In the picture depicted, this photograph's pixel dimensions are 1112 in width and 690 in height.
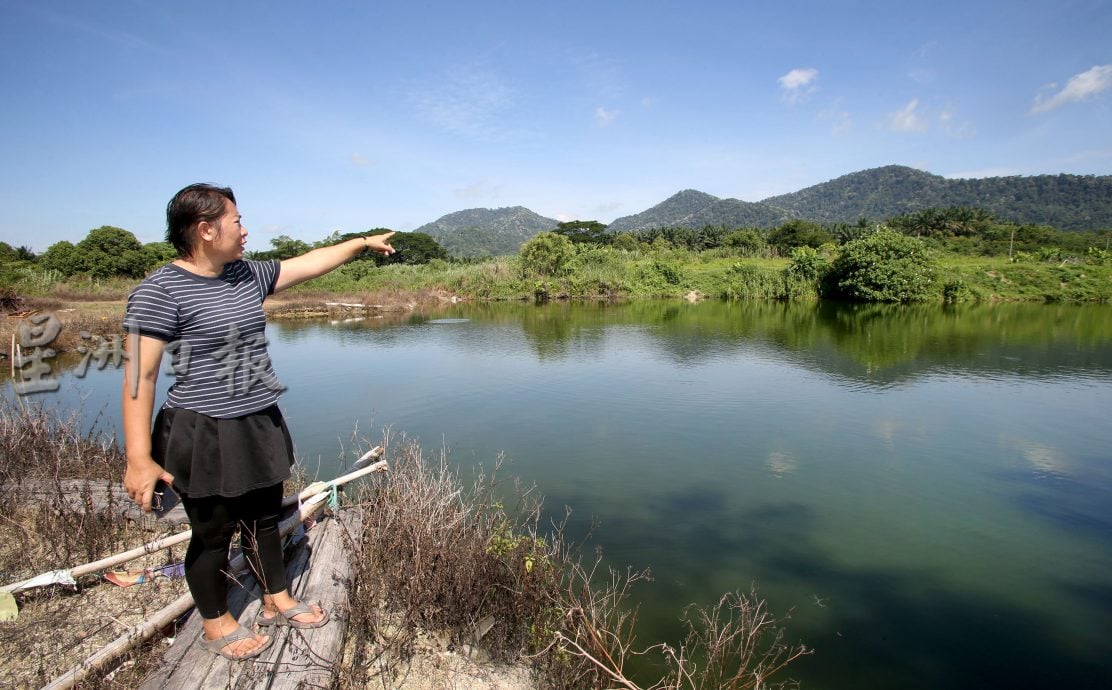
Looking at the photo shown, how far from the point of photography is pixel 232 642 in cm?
199

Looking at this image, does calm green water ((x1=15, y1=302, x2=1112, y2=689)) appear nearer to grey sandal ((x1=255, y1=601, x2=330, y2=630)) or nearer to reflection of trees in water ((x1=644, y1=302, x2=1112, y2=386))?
reflection of trees in water ((x1=644, y1=302, x2=1112, y2=386))

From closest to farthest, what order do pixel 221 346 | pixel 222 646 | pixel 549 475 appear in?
pixel 221 346
pixel 222 646
pixel 549 475

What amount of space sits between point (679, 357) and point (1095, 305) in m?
20.1

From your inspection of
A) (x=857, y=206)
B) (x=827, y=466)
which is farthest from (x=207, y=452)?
(x=857, y=206)

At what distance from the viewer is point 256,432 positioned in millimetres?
1938

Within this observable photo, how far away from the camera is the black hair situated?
1801 millimetres

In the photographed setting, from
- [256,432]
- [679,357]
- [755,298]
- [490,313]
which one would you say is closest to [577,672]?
[256,432]

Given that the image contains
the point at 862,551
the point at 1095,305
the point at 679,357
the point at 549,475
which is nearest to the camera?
the point at 862,551

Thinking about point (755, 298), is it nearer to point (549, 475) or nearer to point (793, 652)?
point (549, 475)

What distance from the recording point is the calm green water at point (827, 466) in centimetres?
333

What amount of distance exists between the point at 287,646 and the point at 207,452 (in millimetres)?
803
